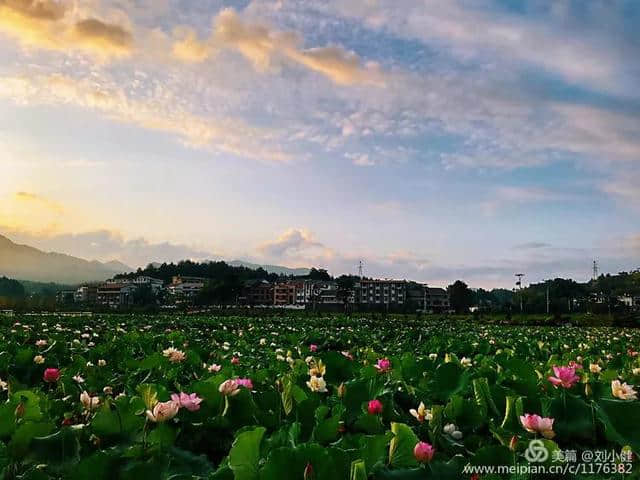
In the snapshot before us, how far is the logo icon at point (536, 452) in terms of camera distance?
1.41 m

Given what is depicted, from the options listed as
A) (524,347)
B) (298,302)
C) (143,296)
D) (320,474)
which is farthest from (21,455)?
(298,302)

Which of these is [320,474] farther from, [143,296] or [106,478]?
[143,296]

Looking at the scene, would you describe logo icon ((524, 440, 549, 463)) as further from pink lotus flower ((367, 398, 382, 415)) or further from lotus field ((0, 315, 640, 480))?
pink lotus flower ((367, 398, 382, 415))

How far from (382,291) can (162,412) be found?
132 metres

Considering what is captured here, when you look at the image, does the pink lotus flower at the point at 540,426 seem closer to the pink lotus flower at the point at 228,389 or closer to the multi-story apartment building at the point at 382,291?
the pink lotus flower at the point at 228,389

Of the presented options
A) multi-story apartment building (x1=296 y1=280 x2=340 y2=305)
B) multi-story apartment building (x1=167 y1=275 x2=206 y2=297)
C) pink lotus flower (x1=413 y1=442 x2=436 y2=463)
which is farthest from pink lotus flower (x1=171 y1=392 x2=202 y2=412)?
multi-story apartment building (x1=167 y1=275 x2=206 y2=297)

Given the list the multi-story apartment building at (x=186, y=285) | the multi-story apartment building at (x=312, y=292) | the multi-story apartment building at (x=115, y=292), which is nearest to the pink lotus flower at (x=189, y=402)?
the multi-story apartment building at (x=312, y=292)

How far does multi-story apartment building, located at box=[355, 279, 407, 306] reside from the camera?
130625 millimetres

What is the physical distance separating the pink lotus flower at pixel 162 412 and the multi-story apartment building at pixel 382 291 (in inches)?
5064

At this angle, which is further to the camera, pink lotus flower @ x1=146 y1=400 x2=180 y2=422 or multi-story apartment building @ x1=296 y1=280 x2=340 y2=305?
multi-story apartment building @ x1=296 y1=280 x2=340 y2=305

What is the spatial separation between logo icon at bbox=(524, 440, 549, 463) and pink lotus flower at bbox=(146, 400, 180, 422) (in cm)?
99

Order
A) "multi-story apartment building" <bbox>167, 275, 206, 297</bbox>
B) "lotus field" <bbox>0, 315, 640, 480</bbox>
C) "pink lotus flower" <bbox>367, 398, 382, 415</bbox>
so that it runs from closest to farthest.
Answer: "lotus field" <bbox>0, 315, 640, 480</bbox> < "pink lotus flower" <bbox>367, 398, 382, 415</bbox> < "multi-story apartment building" <bbox>167, 275, 206, 297</bbox>

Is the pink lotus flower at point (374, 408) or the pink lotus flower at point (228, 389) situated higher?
the pink lotus flower at point (228, 389)

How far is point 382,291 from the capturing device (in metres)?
132
